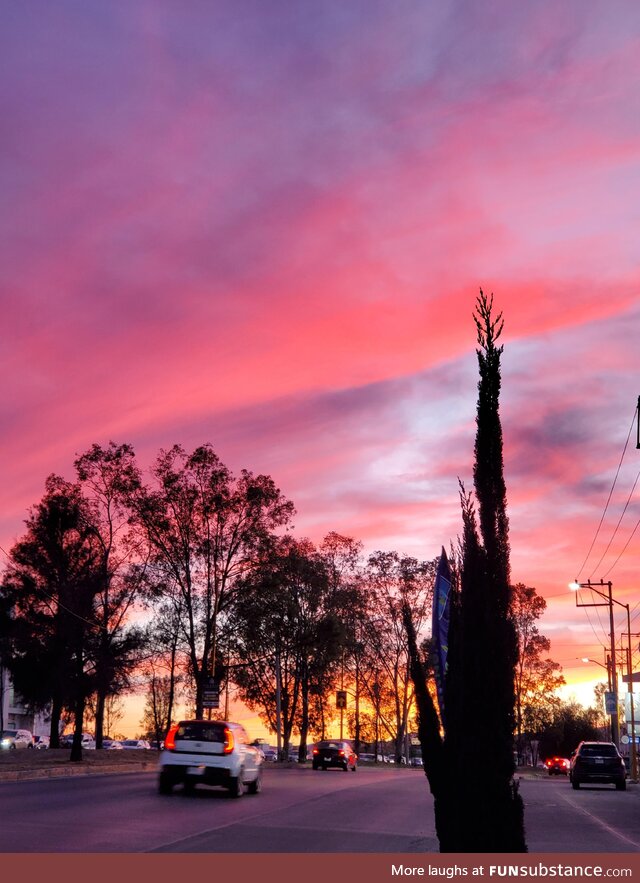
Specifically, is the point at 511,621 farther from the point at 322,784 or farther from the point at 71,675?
the point at 71,675

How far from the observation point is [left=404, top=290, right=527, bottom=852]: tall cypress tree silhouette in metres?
6.69

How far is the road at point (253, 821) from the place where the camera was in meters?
13.5

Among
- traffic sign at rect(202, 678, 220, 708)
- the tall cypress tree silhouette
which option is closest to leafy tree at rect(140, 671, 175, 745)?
traffic sign at rect(202, 678, 220, 708)

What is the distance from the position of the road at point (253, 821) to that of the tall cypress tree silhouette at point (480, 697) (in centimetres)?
662

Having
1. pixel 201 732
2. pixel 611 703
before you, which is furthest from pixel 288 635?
pixel 201 732

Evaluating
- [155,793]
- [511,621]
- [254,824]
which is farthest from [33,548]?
[511,621]

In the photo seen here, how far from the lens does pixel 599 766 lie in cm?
3797

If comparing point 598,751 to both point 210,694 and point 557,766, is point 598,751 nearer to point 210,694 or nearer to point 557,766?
point 210,694

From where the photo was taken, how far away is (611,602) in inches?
2189

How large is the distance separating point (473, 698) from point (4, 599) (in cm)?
5728

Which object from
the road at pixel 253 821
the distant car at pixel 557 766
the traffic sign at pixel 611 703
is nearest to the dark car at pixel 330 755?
the traffic sign at pixel 611 703

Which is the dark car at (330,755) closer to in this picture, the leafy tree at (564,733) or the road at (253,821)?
the road at (253,821)

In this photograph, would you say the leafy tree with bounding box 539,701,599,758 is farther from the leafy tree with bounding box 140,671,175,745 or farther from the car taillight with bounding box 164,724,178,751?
the car taillight with bounding box 164,724,178,751

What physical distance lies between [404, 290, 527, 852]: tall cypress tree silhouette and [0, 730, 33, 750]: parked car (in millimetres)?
59310
